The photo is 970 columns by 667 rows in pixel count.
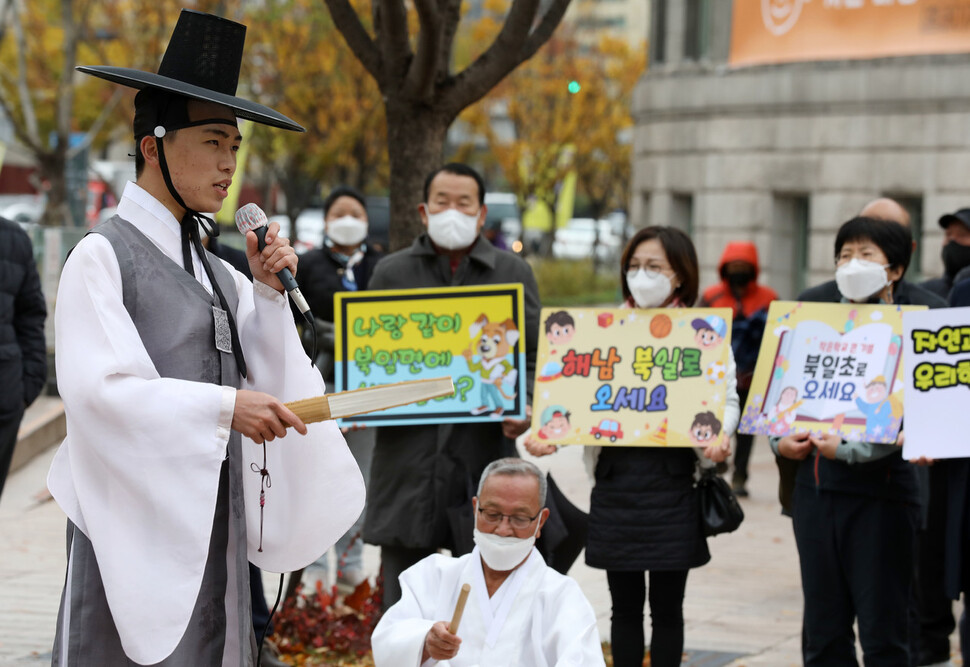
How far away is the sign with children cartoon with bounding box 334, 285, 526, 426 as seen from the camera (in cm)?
542

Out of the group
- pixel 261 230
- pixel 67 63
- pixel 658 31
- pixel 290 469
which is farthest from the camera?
pixel 67 63

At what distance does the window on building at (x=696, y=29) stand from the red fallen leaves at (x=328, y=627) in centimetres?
1298

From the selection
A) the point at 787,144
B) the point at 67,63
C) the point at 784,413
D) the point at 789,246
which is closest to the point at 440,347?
the point at 784,413

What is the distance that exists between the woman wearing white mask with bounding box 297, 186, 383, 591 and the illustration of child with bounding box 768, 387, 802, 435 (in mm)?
2443

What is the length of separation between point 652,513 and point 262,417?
7.82ft

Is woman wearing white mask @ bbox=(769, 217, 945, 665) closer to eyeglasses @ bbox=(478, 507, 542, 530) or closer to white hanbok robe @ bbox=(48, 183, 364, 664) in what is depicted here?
eyeglasses @ bbox=(478, 507, 542, 530)

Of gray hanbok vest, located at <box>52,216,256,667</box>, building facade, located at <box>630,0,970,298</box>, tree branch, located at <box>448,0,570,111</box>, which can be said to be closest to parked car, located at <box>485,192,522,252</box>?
building facade, located at <box>630,0,970,298</box>

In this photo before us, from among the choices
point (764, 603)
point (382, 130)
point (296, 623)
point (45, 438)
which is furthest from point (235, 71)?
point (382, 130)

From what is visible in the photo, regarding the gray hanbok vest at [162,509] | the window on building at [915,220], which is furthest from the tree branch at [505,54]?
the window on building at [915,220]

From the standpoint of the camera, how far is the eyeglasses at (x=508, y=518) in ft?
Answer: 14.4

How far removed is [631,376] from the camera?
5332 millimetres

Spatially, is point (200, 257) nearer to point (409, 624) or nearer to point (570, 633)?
point (409, 624)

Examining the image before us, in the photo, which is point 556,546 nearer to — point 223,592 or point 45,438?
point 223,592

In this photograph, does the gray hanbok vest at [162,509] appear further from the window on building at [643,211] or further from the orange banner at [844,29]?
the window on building at [643,211]
